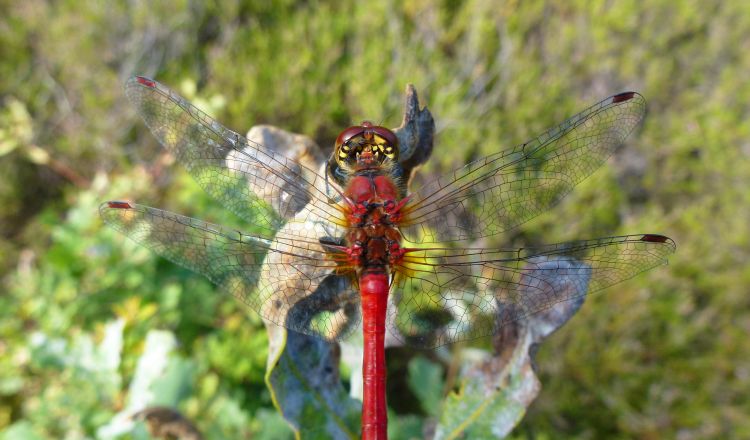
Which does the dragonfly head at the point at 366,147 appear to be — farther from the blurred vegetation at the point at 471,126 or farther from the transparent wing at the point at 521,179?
the blurred vegetation at the point at 471,126

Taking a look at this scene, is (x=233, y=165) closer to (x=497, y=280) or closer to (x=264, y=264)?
(x=264, y=264)

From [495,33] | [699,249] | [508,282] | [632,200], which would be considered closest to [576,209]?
[632,200]

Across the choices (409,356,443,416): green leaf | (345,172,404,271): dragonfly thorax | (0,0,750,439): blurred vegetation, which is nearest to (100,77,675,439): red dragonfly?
(345,172,404,271): dragonfly thorax

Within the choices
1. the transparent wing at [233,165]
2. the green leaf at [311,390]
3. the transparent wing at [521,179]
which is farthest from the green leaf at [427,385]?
the transparent wing at [233,165]

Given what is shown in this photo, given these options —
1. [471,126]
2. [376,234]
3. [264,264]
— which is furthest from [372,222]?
[471,126]

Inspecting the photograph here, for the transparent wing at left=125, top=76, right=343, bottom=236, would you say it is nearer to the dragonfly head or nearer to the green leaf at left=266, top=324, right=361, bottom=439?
the dragonfly head

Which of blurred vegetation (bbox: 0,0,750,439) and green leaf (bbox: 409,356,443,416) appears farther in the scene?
blurred vegetation (bbox: 0,0,750,439)
